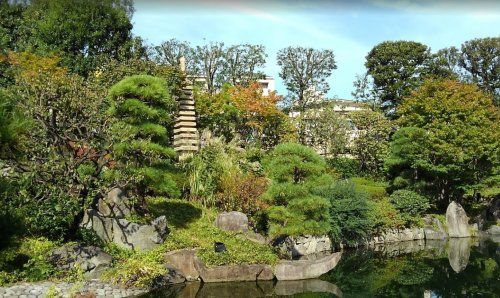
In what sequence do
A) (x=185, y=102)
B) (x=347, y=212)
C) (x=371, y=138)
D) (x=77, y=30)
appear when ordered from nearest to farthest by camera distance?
(x=347, y=212)
(x=185, y=102)
(x=77, y=30)
(x=371, y=138)

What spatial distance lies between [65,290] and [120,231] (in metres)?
2.33

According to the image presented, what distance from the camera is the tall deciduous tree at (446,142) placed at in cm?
2077

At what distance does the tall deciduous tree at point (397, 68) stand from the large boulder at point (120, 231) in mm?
21082

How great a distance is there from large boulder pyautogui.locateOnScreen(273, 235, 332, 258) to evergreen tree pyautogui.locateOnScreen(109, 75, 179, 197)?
157 inches

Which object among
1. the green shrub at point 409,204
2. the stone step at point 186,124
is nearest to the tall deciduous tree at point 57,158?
the stone step at point 186,124

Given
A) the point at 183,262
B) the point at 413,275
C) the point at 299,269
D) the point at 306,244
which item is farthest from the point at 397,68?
the point at 183,262

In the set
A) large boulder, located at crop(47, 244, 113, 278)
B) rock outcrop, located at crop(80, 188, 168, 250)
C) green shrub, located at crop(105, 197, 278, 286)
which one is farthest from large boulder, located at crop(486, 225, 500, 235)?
large boulder, located at crop(47, 244, 113, 278)

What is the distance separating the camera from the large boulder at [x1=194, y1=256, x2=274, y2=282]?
446 inches

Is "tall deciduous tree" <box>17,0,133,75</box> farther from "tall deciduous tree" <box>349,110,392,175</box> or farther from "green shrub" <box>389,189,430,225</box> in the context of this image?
"green shrub" <box>389,189,430,225</box>

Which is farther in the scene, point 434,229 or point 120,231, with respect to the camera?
point 434,229

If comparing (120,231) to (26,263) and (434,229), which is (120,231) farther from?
(434,229)

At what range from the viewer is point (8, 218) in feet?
27.0

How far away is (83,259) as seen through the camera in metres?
10.3

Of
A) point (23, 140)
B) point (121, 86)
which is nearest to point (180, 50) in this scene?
point (121, 86)
